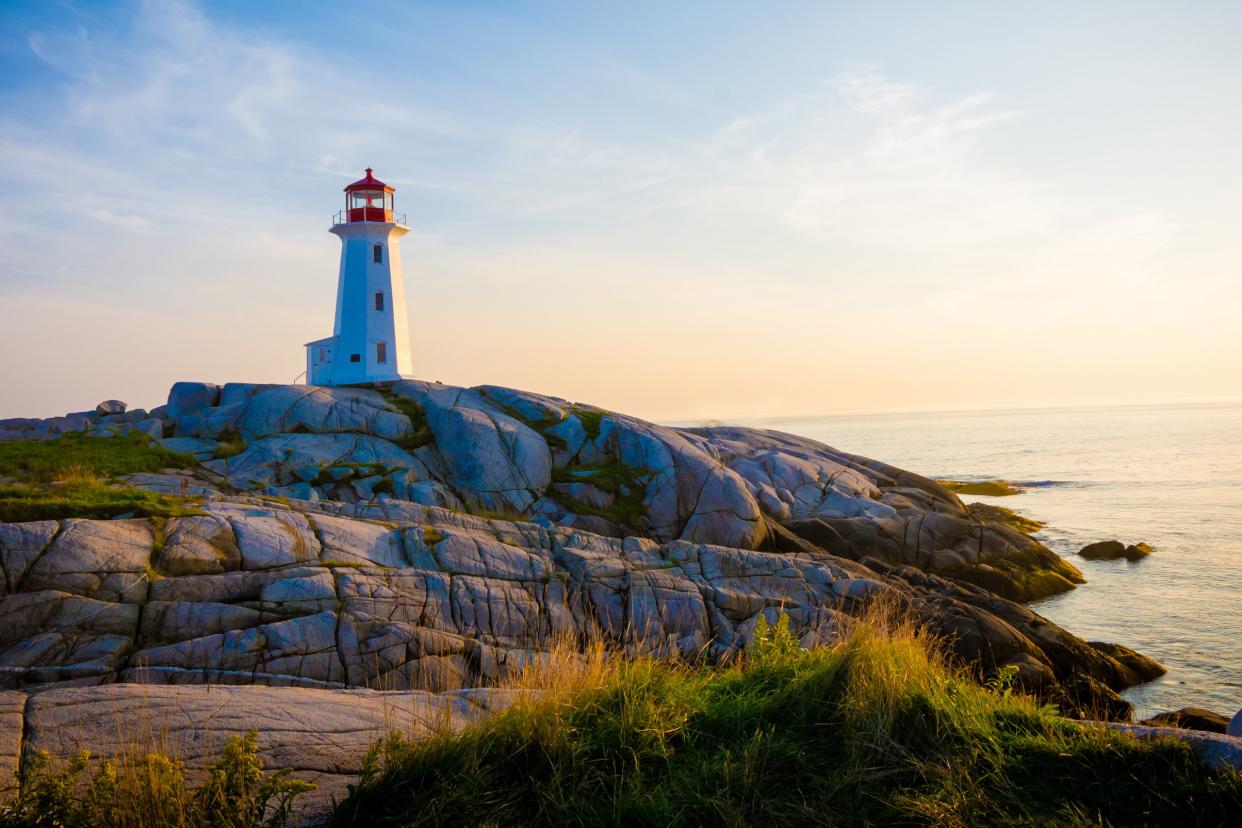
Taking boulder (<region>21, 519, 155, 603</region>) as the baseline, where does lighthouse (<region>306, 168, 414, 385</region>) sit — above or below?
above

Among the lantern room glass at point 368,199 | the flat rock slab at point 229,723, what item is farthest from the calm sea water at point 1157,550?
the lantern room glass at point 368,199

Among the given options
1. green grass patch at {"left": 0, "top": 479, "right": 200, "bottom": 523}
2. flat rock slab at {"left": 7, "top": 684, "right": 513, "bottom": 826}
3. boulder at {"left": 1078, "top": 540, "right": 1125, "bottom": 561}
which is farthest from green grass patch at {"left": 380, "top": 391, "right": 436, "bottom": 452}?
boulder at {"left": 1078, "top": 540, "right": 1125, "bottom": 561}

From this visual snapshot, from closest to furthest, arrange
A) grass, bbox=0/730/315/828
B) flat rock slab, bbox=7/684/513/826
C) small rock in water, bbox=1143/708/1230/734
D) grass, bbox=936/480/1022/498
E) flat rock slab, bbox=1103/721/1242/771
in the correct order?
1. grass, bbox=0/730/315/828
2. flat rock slab, bbox=1103/721/1242/771
3. flat rock slab, bbox=7/684/513/826
4. small rock in water, bbox=1143/708/1230/734
5. grass, bbox=936/480/1022/498

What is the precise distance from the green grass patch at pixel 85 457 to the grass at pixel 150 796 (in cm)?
1997

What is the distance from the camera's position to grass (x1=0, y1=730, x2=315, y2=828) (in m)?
4.98

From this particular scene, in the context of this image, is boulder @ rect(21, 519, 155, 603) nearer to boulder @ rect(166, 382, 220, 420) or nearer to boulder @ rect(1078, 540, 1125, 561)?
boulder @ rect(166, 382, 220, 420)

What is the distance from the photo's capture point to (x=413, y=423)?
1233 inches

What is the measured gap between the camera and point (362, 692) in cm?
902

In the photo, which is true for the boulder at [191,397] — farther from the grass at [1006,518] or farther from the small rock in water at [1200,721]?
the grass at [1006,518]

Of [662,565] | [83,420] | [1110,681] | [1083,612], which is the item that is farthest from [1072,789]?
[83,420]

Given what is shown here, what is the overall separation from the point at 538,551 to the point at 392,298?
2720cm

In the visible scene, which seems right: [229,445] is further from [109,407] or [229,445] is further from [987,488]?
[987,488]

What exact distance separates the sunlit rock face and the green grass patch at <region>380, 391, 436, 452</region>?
0.14 m

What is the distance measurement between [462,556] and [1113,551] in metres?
32.5
